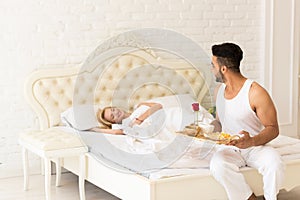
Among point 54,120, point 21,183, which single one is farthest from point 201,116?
point 21,183

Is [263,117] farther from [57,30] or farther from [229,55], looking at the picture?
[57,30]

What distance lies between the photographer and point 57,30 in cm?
475

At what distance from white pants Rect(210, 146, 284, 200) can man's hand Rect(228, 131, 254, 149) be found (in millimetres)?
109

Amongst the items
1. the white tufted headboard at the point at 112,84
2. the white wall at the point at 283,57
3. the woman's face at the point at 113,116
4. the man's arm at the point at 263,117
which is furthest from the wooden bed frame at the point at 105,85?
the man's arm at the point at 263,117

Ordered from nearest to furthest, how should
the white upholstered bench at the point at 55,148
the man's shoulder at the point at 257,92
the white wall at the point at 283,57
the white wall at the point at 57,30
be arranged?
1. the man's shoulder at the point at 257,92
2. the white upholstered bench at the point at 55,148
3. the white wall at the point at 57,30
4. the white wall at the point at 283,57

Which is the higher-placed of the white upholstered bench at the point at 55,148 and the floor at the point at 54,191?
the white upholstered bench at the point at 55,148

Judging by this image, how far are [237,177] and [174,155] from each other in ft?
1.24

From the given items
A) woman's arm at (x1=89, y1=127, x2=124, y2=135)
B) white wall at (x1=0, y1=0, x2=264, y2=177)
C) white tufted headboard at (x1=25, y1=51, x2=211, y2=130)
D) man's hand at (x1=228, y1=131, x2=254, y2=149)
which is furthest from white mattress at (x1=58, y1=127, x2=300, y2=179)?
white wall at (x1=0, y1=0, x2=264, y2=177)

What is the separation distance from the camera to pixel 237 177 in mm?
3398

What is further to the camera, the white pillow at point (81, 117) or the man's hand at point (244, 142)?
the white pillow at point (81, 117)

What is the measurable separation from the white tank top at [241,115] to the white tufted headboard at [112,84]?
1385 mm

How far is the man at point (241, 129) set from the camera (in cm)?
338

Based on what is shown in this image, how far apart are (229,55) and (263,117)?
16.5 inches

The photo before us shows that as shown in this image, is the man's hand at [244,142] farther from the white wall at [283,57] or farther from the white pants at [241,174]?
the white wall at [283,57]
